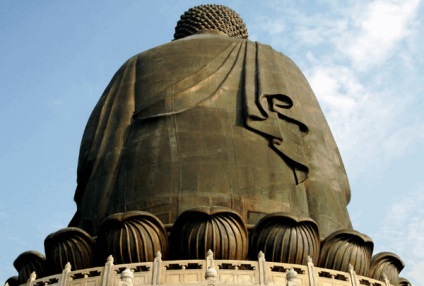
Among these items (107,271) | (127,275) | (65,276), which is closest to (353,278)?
(127,275)

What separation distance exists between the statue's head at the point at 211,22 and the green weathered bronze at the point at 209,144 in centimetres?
223

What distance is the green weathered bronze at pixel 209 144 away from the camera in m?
13.1

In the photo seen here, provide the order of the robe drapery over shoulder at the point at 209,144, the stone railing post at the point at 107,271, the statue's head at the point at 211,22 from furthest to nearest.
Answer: the statue's head at the point at 211,22 < the robe drapery over shoulder at the point at 209,144 < the stone railing post at the point at 107,271

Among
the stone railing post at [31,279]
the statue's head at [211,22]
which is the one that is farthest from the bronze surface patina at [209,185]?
the statue's head at [211,22]

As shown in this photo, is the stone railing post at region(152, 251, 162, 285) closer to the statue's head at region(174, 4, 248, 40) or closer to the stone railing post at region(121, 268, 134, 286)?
the stone railing post at region(121, 268, 134, 286)

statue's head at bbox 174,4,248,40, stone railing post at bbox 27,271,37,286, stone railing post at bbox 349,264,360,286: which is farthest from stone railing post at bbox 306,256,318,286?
statue's head at bbox 174,4,248,40

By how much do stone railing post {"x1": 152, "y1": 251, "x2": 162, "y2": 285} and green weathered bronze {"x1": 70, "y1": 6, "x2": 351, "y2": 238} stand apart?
177cm

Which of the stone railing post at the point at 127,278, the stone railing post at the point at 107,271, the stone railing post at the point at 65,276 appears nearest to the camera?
the stone railing post at the point at 127,278

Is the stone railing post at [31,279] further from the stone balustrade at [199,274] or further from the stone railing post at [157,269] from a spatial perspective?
A: the stone railing post at [157,269]

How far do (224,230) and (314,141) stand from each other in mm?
3757

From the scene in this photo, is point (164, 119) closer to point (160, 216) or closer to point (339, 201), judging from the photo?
point (160, 216)

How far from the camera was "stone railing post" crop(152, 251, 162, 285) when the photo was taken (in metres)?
10.7

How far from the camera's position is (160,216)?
1277 centimetres

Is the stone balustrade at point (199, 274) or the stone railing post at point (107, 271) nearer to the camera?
the stone balustrade at point (199, 274)
